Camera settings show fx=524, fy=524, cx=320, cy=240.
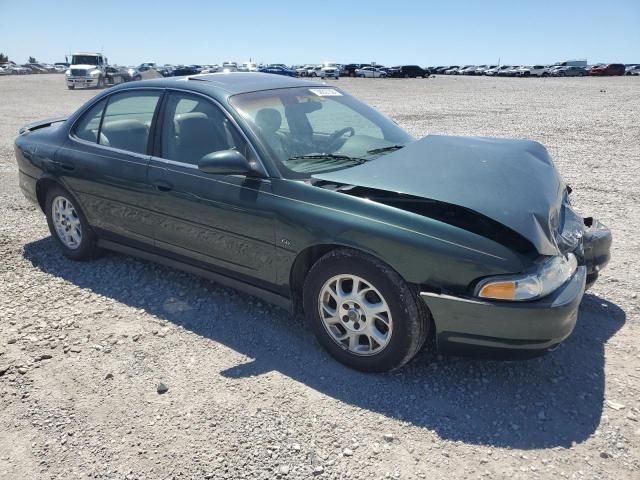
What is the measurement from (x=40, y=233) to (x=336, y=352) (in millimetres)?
3954

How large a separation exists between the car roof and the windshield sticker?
0.31ft

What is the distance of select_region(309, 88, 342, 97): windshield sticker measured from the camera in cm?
407

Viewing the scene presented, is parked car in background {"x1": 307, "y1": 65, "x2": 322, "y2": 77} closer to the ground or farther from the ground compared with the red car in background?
closer to the ground

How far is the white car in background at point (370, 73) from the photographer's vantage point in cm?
5503

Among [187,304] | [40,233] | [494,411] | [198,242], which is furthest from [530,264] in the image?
[40,233]

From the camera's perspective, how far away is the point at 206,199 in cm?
352

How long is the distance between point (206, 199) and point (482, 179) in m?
1.77

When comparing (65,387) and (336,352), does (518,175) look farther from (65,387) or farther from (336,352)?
(65,387)

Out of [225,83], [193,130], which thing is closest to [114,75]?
[225,83]

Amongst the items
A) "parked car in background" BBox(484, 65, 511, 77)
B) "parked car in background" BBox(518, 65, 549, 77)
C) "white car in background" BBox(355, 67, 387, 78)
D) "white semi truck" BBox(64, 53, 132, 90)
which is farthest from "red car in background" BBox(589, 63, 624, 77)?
"white semi truck" BBox(64, 53, 132, 90)

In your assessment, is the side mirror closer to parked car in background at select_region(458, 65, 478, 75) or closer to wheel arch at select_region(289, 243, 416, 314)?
wheel arch at select_region(289, 243, 416, 314)

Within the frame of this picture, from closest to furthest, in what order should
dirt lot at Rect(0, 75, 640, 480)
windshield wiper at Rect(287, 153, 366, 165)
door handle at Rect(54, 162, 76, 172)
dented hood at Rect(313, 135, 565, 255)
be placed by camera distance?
dirt lot at Rect(0, 75, 640, 480) < dented hood at Rect(313, 135, 565, 255) < windshield wiper at Rect(287, 153, 366, 165) < door handle at Rect(54, 162, 76, 172)

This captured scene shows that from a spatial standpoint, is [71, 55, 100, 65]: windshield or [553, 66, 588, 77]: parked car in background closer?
[71, 55, 100, 65]: windshield

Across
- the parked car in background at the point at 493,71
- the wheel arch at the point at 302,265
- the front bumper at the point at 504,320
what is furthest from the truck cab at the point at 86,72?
the parked car in background at the point at 493,71
